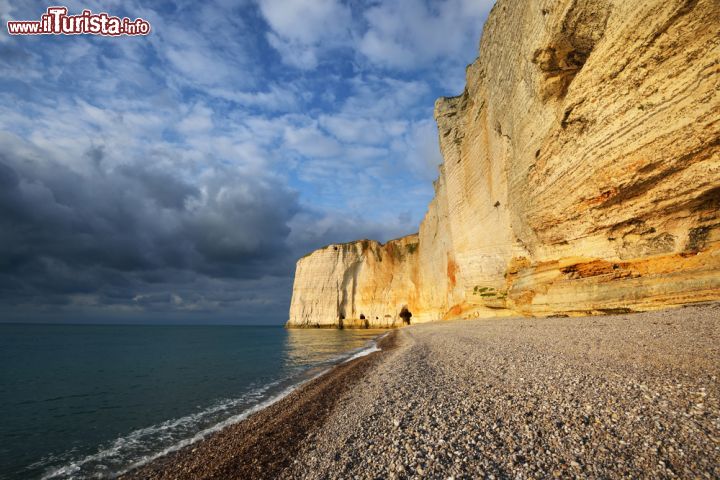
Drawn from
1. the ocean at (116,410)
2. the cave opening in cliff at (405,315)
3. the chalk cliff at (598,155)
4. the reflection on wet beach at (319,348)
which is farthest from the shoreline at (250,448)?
the cave opening in cliff at (405,315)

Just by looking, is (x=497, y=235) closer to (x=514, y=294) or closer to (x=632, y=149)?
(x=514, y=294)

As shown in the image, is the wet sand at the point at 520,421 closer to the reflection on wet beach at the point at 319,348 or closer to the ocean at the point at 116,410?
the ocean at the point at 116,410

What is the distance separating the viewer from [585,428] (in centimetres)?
379

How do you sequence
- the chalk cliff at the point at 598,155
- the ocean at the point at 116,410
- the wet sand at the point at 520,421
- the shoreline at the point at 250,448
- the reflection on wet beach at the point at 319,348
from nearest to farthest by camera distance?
1. the wet sand at the point at 520,421
2. the shoreline at the point at 250,448
3. the ocean at the point at 116,410
4. the chalk cliff at the point at 598,155
5. the reflection on wet beach at the point at 319,348

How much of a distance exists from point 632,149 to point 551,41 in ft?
16.7

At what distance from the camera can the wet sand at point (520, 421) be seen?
3.29 m

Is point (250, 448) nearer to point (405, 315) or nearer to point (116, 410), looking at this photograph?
point (116, 410)

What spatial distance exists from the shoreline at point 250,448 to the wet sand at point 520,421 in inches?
1.3

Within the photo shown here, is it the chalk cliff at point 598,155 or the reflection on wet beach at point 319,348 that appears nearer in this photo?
the chalk cliff at point 598,155

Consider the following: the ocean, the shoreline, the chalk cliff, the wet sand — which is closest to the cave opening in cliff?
the chalk cliff

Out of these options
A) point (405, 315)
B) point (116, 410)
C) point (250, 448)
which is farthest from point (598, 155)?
point (405, 315)

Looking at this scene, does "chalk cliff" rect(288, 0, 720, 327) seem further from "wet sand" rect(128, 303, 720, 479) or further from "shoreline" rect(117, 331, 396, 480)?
"shoreline" rect(117, 331, 396, 480)

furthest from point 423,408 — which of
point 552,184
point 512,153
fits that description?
point 512,153

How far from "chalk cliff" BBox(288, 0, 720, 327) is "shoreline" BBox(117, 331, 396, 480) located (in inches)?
426
